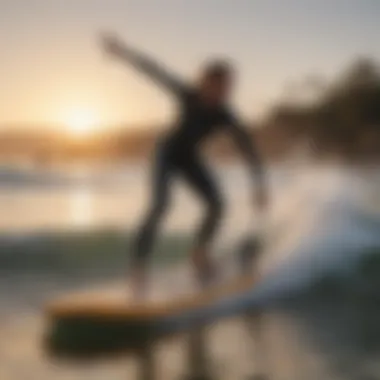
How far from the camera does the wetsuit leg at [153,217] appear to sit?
3.69 ft

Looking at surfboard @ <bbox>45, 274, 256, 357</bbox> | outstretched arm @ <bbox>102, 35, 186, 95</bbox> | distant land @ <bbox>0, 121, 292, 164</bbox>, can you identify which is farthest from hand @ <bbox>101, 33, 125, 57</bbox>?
surfboard @ <bbox>45, 274, 256, 357</bbox>

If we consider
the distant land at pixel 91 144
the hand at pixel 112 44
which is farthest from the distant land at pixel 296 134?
the hand at pixel 112 44

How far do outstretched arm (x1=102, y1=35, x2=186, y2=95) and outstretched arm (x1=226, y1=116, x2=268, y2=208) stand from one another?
9cm

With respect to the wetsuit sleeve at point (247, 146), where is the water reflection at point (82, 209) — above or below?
below

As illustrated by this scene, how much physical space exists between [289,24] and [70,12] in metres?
0.31

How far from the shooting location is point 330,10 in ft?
4.01

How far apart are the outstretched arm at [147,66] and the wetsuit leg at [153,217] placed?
0.09 metres

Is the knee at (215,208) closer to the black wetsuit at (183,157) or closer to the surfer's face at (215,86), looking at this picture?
A: the black wetsuit at (183,157)

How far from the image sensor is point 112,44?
115cm

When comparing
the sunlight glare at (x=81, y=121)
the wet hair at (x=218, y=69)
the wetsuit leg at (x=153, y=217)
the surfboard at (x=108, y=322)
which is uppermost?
the wet hair at (x=218, y=69)

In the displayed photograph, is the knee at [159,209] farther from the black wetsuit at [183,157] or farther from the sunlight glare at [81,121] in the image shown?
the sunlight glare at [81,121]

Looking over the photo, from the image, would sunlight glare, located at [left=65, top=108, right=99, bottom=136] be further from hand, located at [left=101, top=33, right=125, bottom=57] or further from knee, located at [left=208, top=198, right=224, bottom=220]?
knee, located at [left=208, top=198, right=224, bottom=220]

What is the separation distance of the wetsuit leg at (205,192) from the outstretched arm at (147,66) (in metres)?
0.10

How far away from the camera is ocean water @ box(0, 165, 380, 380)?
1.09 metres
